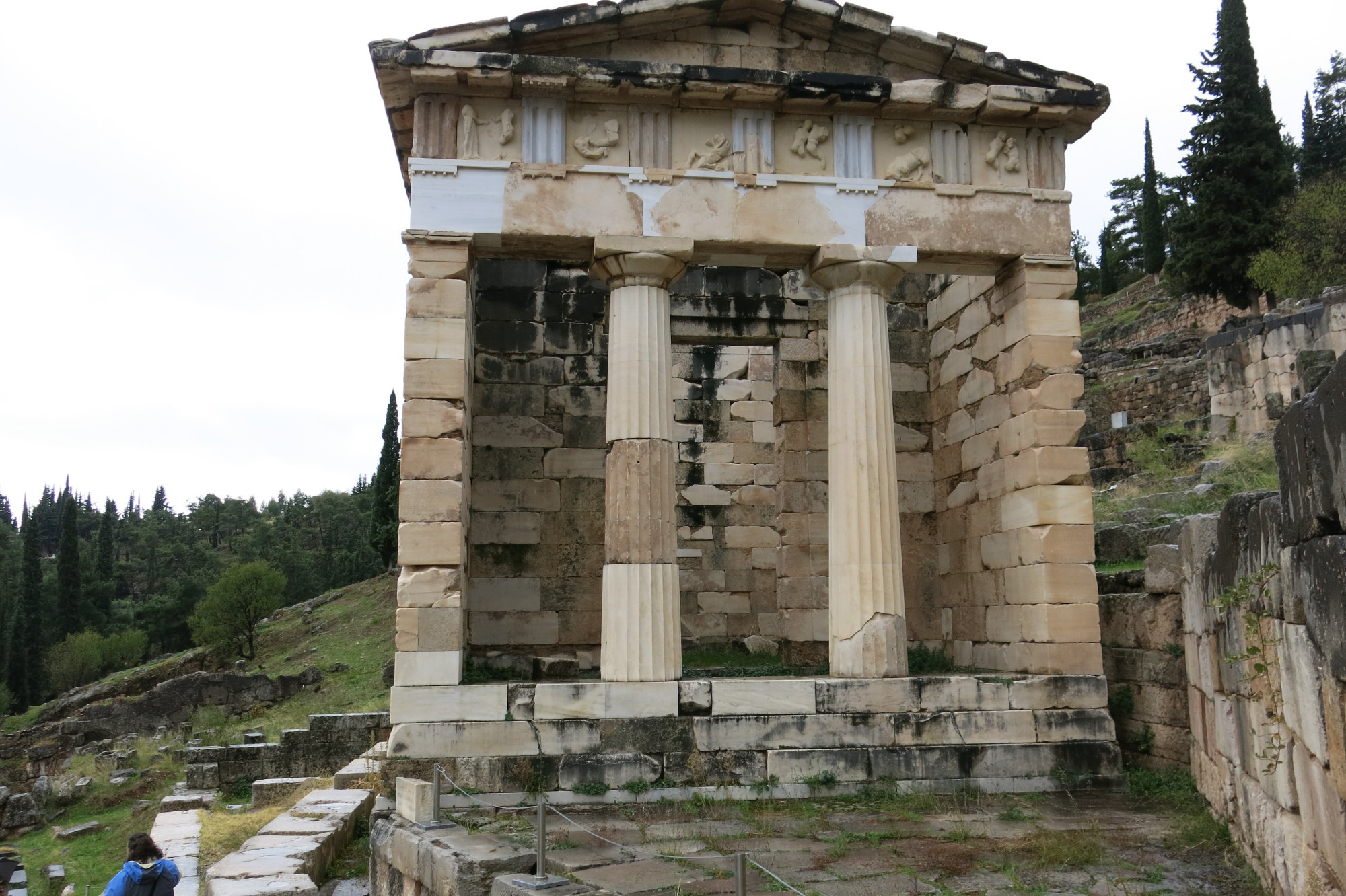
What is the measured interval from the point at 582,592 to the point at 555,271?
4.28 metres

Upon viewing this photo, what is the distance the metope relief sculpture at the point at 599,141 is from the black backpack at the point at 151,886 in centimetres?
775

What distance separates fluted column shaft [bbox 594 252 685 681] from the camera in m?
10.2

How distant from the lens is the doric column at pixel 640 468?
10.2 metres

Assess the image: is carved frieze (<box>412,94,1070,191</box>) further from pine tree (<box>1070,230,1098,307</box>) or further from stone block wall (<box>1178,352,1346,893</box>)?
pine tree (<box>1070,230,1098,307</box>)

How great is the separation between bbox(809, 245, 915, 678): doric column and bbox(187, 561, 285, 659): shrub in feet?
115

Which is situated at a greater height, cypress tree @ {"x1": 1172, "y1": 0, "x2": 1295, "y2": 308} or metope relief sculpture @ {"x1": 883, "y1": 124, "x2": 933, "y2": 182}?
cypress tree @ {"x1": 1172, "y1": 0, "x2": 1295, "y2": 308}

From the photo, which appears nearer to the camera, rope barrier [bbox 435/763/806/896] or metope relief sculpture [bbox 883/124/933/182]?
rope barrier [bbox 435/763/806/896]

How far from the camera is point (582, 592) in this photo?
1285cm

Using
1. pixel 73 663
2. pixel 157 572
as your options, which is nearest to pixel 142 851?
pixel 73 663

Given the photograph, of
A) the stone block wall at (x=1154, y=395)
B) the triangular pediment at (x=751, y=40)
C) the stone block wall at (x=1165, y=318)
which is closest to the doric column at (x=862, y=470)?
the triangular pediment at (x=751, y=40)

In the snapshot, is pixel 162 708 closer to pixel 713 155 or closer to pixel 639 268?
pixel 639 268

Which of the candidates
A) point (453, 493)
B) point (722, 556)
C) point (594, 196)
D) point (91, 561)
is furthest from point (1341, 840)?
point (91, 561)

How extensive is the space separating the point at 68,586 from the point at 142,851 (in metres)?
50.7

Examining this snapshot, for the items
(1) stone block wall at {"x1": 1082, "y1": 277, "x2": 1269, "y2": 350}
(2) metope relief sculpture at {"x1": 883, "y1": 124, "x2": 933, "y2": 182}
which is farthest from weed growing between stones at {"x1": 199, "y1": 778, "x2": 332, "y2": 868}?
(1) stone block wall at {"x1": 1082, "y1": 277, "x2": 1269, "y2": 350}
